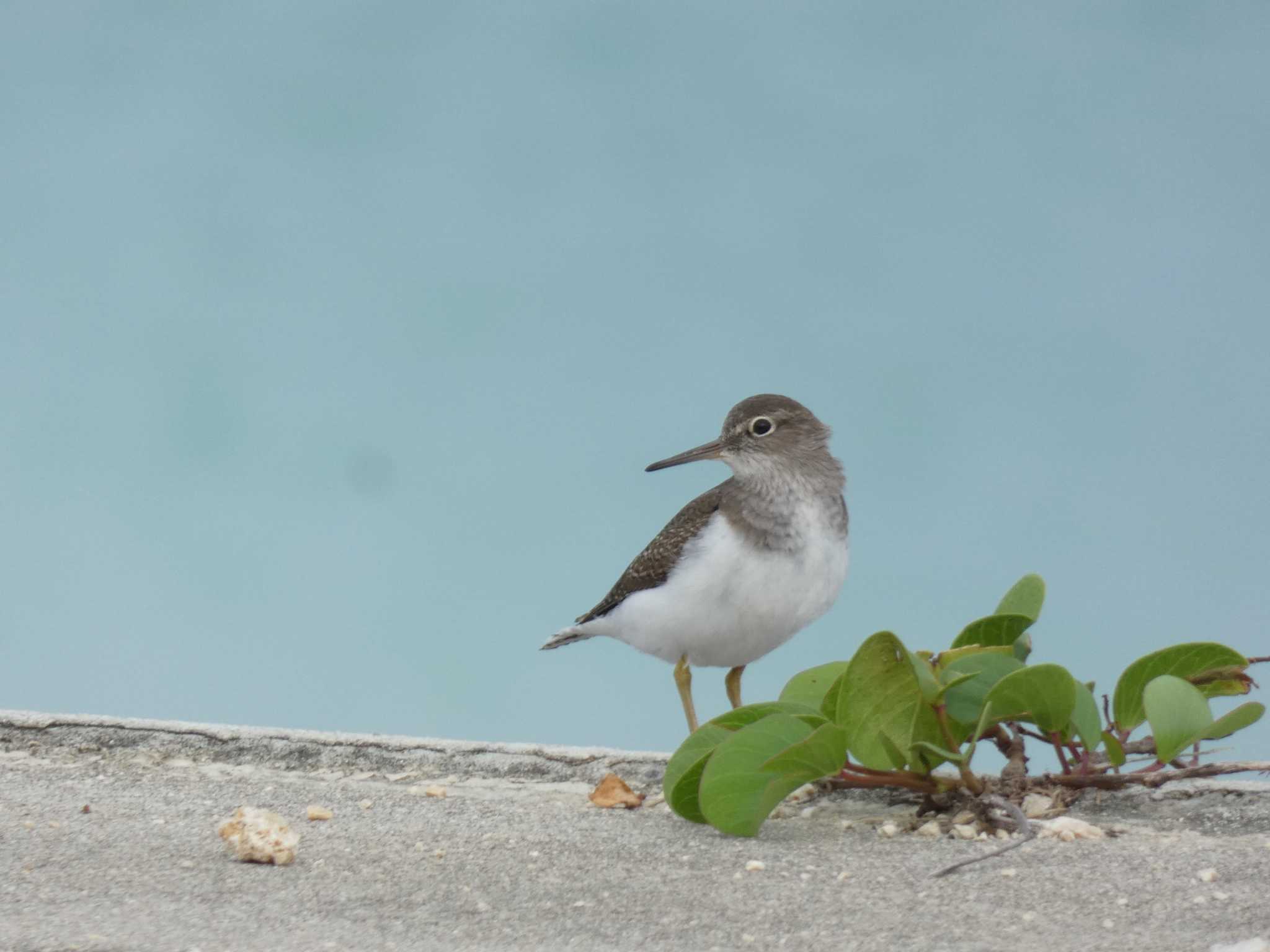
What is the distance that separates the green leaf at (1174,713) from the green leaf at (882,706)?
→ 1.72ft

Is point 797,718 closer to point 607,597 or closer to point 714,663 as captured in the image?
point 714,663

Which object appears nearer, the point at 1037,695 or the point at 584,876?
the point at 584,876

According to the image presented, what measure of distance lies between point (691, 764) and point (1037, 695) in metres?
0.83

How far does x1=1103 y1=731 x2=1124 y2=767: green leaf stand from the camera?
3561 mm

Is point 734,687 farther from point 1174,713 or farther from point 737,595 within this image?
point 1174,713

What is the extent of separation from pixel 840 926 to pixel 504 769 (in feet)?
6.16

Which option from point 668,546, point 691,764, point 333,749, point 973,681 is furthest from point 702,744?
point 333,749

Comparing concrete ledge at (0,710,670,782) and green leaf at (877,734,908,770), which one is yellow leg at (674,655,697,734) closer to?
concrete ledge at (0,710,670,782)

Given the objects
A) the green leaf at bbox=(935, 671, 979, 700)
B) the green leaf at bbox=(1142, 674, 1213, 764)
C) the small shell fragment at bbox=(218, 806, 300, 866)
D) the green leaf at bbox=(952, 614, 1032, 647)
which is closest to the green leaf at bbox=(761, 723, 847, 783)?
the green leaf at bbox=(935, 671, 979, 700)

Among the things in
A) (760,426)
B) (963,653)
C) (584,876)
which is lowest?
(584,876)

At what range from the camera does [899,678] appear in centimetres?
329

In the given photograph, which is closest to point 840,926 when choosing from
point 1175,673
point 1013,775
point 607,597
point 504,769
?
point 1013,775

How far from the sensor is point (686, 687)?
4773 millimetres

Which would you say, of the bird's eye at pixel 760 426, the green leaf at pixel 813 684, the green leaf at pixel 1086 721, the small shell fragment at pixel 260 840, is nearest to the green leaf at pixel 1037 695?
the green leaf at pixel 1086 721
